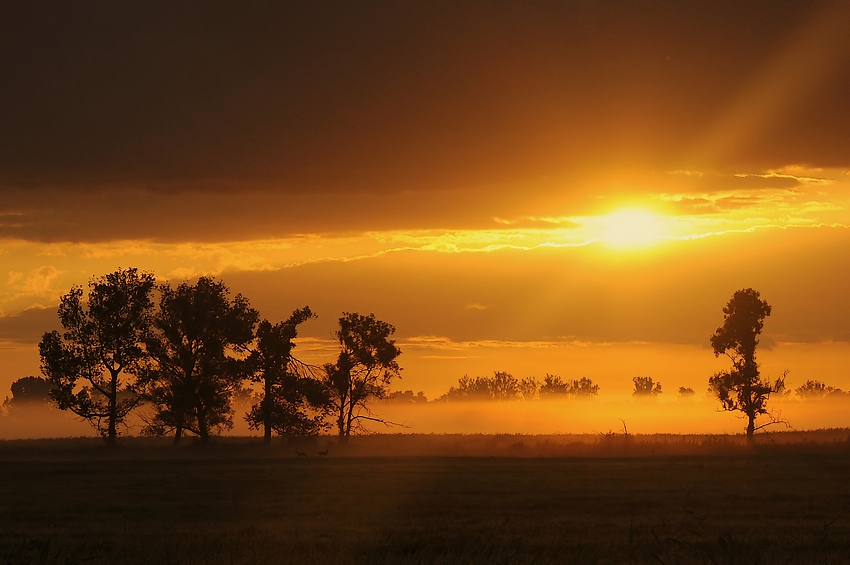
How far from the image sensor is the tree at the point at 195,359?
80.0 metres

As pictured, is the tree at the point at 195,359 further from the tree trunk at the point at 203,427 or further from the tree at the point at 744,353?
the tree at the point at 744,353

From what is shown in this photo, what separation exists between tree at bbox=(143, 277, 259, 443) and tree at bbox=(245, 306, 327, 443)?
2399 millimetres

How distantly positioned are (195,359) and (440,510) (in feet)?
180

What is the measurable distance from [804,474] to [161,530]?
29.3 m

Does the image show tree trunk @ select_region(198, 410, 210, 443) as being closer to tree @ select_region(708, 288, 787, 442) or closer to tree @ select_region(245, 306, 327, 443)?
tree @ select_region(245, 306, 327, 443)

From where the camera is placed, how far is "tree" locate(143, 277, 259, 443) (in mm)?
80000

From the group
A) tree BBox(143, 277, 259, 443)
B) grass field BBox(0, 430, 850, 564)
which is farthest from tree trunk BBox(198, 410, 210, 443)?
grass field BBox(0, 430, 850, 564)

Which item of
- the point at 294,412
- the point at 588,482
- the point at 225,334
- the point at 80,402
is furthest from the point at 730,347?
the point at 80,402

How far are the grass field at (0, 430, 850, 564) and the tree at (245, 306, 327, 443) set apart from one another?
21640 mm

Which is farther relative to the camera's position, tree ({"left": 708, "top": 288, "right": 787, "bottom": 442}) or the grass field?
tree ({"left": 708, "top": 288, "right": 787, "bottom": 442})

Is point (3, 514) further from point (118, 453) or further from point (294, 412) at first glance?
point (294, 412)

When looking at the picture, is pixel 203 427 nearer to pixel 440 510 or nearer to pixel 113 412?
pixel 113 412

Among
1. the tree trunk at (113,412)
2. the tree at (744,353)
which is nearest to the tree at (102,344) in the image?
the tree trunk at (113,412)

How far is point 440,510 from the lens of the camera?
2964cm
